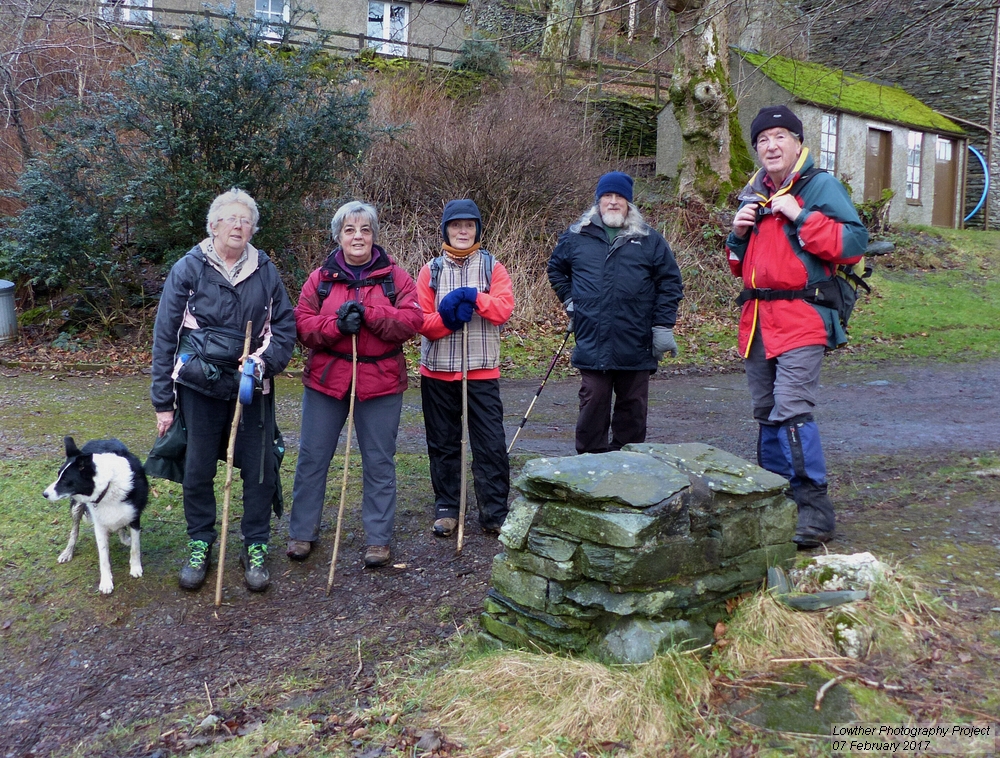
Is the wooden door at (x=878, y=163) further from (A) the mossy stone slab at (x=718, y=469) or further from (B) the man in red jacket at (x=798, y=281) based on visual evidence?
(A) the mossy stone slab at (x=718, y=469)

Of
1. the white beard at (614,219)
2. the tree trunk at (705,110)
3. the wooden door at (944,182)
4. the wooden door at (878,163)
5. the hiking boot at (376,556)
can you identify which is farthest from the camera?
the wooden door at (944,182)

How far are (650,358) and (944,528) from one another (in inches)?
76.5

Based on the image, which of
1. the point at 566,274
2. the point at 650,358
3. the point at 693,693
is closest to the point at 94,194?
the point at 566,274

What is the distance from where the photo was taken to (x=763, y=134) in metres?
4.40

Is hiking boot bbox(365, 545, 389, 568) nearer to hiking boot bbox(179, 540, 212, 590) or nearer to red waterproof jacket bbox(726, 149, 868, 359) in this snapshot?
hiking boot bbox(179, 540, 212, 590)

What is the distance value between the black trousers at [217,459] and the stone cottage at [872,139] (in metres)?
Result: 18.2

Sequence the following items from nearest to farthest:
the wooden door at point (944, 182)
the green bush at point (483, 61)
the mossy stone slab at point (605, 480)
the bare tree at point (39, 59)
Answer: the mossy stone slab at point (605, 480)
the bare tree at point (39, 59)
the green bush at point (483, 61)
the wooden door at point (944, 182)

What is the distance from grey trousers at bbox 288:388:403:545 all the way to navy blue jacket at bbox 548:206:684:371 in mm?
1328

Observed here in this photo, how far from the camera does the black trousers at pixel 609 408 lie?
534 centimetres

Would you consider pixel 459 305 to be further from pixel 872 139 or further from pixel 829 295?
pixel 872 139

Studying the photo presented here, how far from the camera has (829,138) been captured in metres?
21.8

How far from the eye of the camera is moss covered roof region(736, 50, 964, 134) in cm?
2039

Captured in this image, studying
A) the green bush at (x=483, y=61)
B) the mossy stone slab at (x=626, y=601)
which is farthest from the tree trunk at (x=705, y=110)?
the mossy stone slab at (x=626, y=601)

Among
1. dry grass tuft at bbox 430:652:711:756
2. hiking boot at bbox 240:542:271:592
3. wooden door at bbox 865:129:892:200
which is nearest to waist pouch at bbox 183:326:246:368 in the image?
hiking boot at bbox 240:542:271:592
